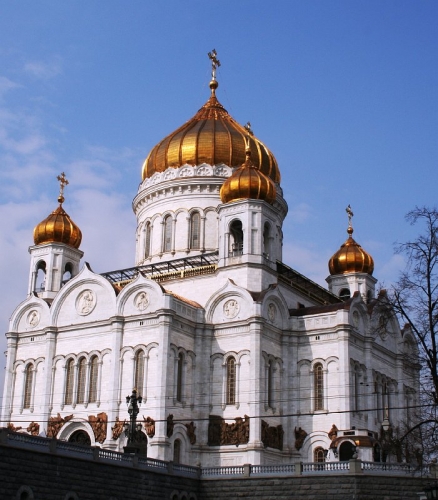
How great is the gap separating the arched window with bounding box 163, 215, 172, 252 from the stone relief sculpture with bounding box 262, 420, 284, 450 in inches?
547

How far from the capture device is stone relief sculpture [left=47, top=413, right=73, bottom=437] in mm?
42031

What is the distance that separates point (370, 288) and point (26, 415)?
76.6 ft

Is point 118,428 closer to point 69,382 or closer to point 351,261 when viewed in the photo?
point 69,382

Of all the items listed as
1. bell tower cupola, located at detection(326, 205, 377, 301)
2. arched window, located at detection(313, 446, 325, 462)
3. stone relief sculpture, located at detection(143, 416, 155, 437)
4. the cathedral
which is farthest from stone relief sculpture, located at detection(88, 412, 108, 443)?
bell tower cupola, located at detection(326, 205, 377, 301)

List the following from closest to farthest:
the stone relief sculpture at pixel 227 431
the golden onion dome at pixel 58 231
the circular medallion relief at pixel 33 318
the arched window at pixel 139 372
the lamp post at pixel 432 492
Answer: the lamp post at pixel 432 492, the stone relief sculpture at pixel 227 431, the arched window at pixel 139 372, the circular medallion relief at pixel 33 318, the golden onion dome at pixel 58 231

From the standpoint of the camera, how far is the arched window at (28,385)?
146 ft

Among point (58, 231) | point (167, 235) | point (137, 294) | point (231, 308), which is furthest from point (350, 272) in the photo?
point (58, 231)

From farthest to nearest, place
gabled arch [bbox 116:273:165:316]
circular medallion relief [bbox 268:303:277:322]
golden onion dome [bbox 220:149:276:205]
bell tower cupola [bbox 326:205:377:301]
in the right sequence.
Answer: bell tower cupola [bbox 326:205:377:301] → golden onion dome [bbox 220:149:276:205] → circular medallion relief [bbox 268:303:277:322] → gabled arch [bbox 116:273:165:316]

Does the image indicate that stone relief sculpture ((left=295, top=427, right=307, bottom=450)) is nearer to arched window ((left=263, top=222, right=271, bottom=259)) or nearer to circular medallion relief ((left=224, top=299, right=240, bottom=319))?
circular medallion relief ((left=224, top=299, right=240, bottom=319))

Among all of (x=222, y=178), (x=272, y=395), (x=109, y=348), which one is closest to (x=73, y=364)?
(x=109, y=348)

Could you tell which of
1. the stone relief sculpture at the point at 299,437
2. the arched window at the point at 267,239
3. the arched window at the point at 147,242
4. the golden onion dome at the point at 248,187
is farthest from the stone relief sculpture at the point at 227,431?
the arched window at the point at 147,242

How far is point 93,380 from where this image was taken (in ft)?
140

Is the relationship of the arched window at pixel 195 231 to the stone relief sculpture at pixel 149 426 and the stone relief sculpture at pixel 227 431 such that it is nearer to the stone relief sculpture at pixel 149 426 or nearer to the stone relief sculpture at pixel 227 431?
the stone relief sculpture at pixel 227 431

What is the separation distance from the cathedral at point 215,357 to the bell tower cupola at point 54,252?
0.40 ft
